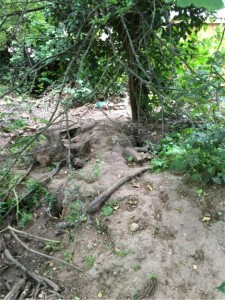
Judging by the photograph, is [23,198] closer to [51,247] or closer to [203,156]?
[51,247]

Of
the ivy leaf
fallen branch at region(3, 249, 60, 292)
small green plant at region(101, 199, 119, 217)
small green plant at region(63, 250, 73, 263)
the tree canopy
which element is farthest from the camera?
the tree canopy

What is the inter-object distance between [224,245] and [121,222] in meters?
0.86

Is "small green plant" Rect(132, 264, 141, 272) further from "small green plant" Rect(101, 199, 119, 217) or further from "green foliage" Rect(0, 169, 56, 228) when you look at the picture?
"green foliage" Rect(0, 169, 56, 228)

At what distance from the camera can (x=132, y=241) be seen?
9.36ft

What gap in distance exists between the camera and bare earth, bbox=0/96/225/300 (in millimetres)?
2600

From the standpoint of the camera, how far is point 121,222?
303cm

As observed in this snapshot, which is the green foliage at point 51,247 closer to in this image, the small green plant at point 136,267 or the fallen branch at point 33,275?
the fallen branch at point 33,275

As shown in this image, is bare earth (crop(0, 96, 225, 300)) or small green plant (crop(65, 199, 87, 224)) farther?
small green plant (crop(65, 199, 87, 224))

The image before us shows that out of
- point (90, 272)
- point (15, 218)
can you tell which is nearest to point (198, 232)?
point (90, 272)

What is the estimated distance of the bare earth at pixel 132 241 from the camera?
2.60m

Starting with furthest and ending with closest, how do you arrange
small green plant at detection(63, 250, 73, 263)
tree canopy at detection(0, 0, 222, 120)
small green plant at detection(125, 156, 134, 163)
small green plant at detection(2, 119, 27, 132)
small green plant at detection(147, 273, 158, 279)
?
1. small green plant at detection(2, 119, 27, 132)
2. small green plant at detection(125, 156, 134, 163)
3. tree canopy at detection(0, 0, 222, 120)
4. small green plant at detection(63, 250, 73, 263)
5. small green plant at detection(147, 273, 158, 279)

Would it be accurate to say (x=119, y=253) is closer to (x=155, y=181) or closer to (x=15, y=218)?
(x=155, y=181)

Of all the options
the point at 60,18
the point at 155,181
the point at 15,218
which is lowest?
the point at 15,218

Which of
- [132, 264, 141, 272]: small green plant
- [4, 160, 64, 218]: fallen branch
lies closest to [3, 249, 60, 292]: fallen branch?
[4, 160, 64, 218]: fallen branch
